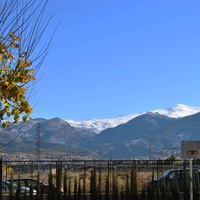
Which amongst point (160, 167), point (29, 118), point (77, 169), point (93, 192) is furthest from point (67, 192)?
point (77, 169)

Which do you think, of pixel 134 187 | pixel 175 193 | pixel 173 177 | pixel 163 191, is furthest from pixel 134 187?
pixel 173 177

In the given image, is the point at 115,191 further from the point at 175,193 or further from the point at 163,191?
the point at 175,193

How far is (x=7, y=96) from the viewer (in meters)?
9.83

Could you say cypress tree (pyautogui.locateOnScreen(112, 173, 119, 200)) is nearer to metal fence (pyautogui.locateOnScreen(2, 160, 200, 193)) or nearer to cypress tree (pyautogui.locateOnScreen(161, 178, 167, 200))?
metal fence (pyautogui.locateOnScreen(2, 160, 200, 193))

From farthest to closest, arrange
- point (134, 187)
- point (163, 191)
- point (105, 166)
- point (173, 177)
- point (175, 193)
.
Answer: point (105, 166)
point (173, 177)
point (175, 193)
point (163, 191)
point (134, 187)

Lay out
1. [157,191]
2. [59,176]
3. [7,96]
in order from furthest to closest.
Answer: [157,191] → [59,176] → [7,96]

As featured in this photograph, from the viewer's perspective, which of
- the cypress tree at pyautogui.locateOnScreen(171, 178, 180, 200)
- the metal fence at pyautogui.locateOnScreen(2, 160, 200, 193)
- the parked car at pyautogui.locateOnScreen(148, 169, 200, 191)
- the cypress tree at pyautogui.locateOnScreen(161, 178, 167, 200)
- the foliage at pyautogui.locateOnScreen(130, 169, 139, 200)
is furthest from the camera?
the metal fence at pyautogui.locateOnScreen(2, 160, 200, 193)

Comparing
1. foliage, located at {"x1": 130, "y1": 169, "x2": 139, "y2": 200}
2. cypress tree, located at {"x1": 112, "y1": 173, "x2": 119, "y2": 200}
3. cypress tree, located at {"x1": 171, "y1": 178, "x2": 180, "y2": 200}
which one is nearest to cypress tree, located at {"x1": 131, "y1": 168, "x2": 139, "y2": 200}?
foliage, located at {"x1": 130, "y1": 169, "x2": 139, "y2": 200}

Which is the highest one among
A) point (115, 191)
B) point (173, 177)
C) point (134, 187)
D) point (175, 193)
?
point (173, 177)

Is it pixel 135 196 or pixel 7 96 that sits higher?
pixel 7 96

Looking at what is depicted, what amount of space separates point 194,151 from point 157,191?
4.39 meters

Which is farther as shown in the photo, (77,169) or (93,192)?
(77,169)

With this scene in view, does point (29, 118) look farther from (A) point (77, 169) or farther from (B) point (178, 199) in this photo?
(A) point (77, 169)

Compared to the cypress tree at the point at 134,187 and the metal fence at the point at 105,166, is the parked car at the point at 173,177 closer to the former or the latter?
the metal fence at the point at 105,166
